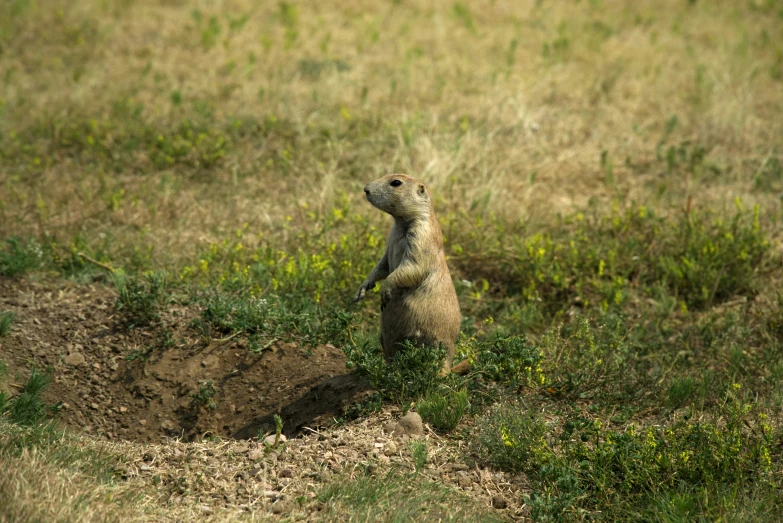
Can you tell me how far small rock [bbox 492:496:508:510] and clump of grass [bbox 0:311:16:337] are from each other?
135 inches

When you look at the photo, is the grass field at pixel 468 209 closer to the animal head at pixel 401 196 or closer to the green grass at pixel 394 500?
the green grass at pixel 394 500

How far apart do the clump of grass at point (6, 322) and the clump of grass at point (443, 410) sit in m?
2.86

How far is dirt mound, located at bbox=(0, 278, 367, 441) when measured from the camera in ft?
17.0

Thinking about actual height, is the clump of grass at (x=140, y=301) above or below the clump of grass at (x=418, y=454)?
below

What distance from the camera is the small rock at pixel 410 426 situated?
4.71m

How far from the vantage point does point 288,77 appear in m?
10.3

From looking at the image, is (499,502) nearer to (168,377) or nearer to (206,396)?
(206,396)

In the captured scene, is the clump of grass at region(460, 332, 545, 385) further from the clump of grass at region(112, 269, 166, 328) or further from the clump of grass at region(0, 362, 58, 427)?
the clump of grass at region(0, 362, 58, 427)

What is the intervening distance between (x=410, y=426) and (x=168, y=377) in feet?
5.82

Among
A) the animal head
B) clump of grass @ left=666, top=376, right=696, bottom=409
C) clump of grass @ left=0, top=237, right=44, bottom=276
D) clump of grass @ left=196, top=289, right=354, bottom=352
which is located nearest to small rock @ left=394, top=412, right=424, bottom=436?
clump of grass @ left=196, top=289, right=354, bottom=352

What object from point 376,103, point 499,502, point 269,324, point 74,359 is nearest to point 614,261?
point 269,324

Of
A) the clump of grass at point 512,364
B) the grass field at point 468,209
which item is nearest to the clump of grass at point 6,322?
the grass field at point 468,209

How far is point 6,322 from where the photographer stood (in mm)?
5594

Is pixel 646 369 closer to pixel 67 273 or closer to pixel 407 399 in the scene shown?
pixel 407 399
